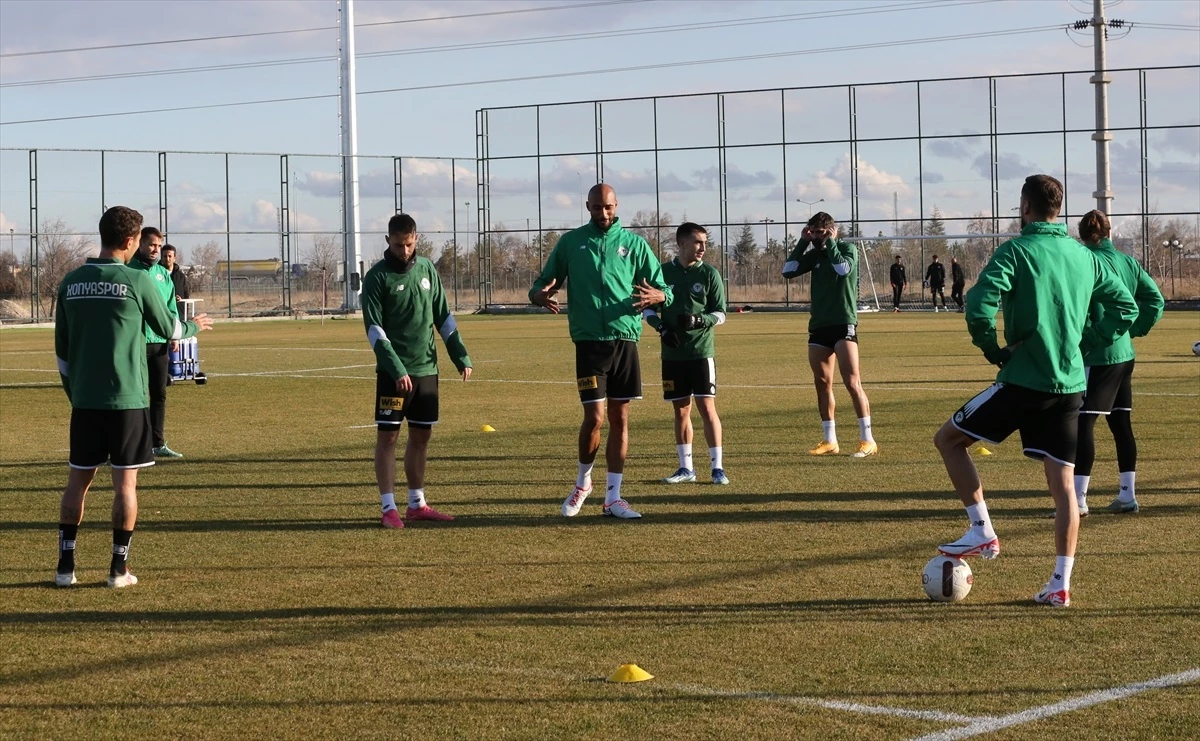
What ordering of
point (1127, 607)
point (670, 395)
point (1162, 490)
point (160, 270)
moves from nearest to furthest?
point (1127, 607)
point (1162, 490)
point (670, 395)
point (160, 270)

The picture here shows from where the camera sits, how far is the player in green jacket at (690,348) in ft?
40.8

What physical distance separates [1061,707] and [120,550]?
5.06 m

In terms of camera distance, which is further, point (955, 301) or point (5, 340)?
point (955, 301)

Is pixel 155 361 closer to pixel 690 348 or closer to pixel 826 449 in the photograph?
pixel 690 348

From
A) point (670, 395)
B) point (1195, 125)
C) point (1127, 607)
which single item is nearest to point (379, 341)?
point (670, 395)

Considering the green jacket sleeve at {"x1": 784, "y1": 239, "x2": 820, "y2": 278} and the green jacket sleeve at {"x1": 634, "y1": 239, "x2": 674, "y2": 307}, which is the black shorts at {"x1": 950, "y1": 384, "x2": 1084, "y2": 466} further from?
the green jacket sleeve at {"x1": 784, "y1": 239, "x2": 820, "y2": 278}

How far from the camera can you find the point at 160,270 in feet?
52.7

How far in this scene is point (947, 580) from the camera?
7746 millimetres

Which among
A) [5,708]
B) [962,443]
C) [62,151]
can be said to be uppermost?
[62,151]

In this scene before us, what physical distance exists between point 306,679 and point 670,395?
21.5 feet

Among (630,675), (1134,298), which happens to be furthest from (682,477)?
(630,675)

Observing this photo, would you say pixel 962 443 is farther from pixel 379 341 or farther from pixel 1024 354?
pixel 379 341

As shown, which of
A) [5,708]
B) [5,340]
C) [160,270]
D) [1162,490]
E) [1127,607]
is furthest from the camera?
[5,340]

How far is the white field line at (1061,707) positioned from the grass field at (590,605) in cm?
2
